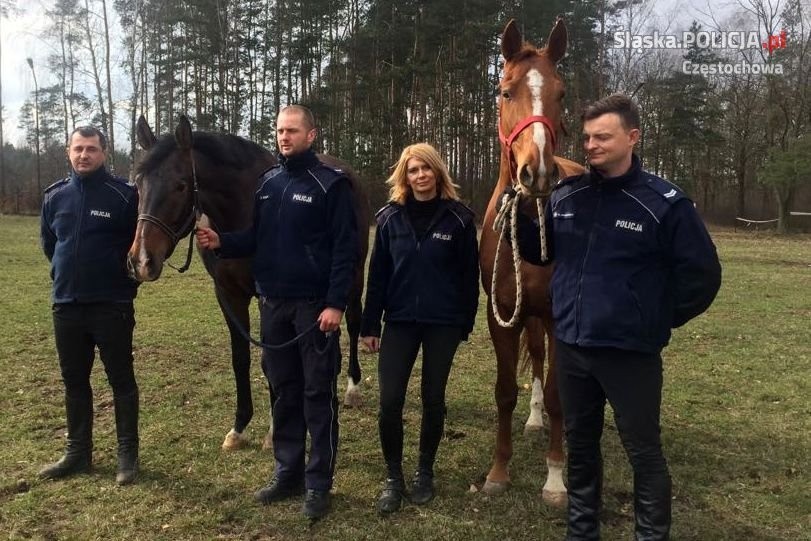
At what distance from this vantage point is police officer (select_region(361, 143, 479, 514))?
340 cm

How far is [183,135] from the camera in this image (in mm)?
3518

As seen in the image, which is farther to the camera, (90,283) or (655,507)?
(90,283)

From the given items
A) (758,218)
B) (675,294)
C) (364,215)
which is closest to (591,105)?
(675,294)

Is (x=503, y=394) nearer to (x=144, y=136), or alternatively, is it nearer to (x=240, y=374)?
(x=240, y=374)

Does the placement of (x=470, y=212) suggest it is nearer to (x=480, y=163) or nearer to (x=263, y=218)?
(x=263, y=218)

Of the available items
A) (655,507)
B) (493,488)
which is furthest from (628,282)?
(493,488)

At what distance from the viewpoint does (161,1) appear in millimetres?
29094

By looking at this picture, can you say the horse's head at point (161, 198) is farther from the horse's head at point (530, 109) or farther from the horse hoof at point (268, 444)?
the horse's head at point (530, 109)

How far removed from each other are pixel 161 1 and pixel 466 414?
99.2ft

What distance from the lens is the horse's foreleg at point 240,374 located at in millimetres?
4418

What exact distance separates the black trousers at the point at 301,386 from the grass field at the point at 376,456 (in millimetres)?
264

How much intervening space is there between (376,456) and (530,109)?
2599 mm

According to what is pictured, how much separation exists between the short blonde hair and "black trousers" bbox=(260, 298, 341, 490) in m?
0.77

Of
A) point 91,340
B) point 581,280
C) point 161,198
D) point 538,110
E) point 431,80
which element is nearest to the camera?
point 581,280
